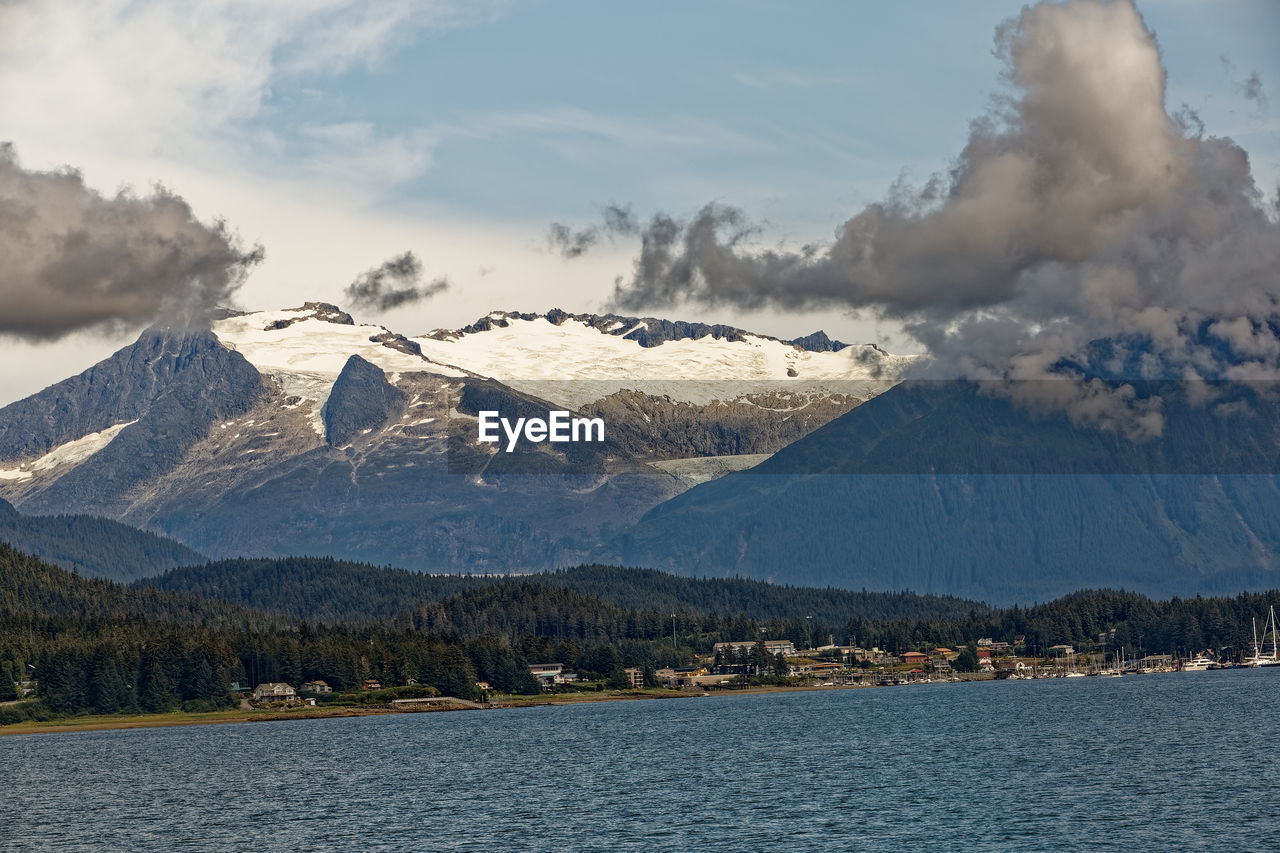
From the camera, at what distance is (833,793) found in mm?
159875

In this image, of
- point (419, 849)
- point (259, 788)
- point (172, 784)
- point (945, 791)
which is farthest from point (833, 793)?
point (172, 784)

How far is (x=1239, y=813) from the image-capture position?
136 meters

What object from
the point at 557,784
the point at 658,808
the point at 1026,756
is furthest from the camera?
the point at 1026,756

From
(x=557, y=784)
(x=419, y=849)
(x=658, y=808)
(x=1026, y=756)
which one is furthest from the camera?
(x=1026, y=756)

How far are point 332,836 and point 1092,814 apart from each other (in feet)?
198

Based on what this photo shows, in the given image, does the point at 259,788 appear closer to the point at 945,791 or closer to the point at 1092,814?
the point at 945,791

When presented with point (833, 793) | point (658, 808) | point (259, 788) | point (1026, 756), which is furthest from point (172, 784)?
point (1026, 756)

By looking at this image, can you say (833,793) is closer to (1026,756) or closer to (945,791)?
(945,791)

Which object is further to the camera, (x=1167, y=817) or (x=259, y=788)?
(x=259, y=788)

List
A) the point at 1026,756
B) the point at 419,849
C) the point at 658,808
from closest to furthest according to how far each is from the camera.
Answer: the point at 419,849
the point at 658,808
the point at 1026,756

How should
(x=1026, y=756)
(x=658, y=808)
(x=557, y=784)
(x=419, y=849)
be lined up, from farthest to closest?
(x=1026, y=756) < (x=557, y=784) < (x=658, y=808) < (x=419, y=849)

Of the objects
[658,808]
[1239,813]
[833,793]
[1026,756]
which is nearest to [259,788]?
[658,808]

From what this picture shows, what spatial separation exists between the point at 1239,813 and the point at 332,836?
2802 inches

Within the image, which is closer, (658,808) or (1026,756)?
(658,808)
